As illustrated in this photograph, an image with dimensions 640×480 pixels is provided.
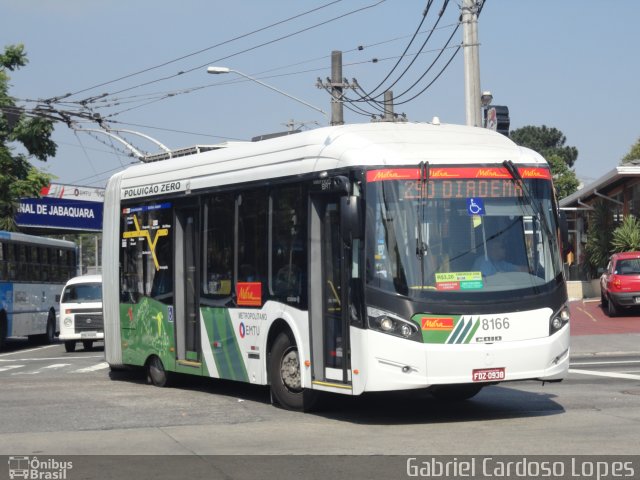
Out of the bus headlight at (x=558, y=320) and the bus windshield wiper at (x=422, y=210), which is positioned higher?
the bus windshield wiper at (x=422, y=210)

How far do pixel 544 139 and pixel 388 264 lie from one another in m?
119

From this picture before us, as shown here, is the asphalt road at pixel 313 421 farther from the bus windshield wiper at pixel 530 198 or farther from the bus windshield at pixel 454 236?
the bus windshield wiper at pixel 530 198

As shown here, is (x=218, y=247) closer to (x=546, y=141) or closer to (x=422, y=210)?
(x=422, y=210)

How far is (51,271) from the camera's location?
1428 inches

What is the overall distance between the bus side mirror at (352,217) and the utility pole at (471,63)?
12026 mm

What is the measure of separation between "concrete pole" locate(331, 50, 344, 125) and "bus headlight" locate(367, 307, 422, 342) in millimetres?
20080

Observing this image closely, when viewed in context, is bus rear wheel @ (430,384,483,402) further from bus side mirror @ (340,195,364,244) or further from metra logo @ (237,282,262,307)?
bus side mirror @ (340,195,364,244)

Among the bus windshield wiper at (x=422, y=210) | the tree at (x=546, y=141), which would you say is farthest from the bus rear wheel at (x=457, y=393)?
the tree at (x=546, y=141)

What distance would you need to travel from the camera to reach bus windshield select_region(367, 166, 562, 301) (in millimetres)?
11586

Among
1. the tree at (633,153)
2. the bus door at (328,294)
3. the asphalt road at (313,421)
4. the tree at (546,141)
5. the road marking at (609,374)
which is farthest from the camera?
the tree at (546,141)

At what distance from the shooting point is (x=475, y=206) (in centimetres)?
1193

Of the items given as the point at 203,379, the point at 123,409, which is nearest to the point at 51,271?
the point at 203,379

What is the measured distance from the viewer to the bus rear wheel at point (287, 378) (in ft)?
42.6
